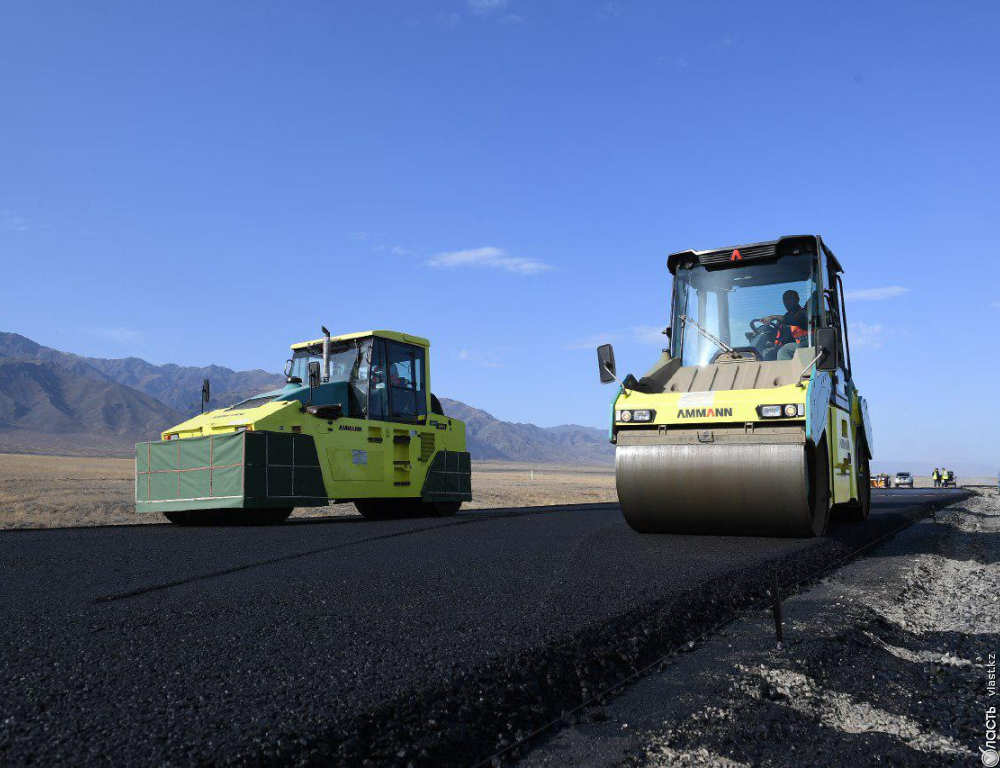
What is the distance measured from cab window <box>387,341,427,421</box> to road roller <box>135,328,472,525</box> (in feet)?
0.05

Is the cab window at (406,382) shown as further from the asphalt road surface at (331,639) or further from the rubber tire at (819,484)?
the rubber tire at (819,484)

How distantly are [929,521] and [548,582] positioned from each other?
10747 mm

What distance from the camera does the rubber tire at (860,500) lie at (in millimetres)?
10348

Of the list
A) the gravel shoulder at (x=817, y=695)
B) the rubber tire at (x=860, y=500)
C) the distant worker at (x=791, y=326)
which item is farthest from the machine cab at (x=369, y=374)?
the gravel shoulder at (x=817, y=695)

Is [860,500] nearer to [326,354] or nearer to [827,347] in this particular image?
[827,347]

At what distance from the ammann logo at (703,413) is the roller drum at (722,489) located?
→ 9.9 inches

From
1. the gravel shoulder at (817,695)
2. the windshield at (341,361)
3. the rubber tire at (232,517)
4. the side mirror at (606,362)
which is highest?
the windshield at (341,361)

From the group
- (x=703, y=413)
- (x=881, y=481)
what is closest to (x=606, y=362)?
(x=703, y=413)

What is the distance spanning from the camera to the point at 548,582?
534 cm

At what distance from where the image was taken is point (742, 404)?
7125 millimetres

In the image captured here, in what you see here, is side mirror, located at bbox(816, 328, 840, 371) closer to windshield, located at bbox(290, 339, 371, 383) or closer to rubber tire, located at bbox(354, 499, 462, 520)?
windshield, located at bbox(290, 339, 371, 383)

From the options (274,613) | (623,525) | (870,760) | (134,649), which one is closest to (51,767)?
(134,649)

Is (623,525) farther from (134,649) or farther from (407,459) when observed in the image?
(134,649)

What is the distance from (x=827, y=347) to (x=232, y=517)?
796cm
